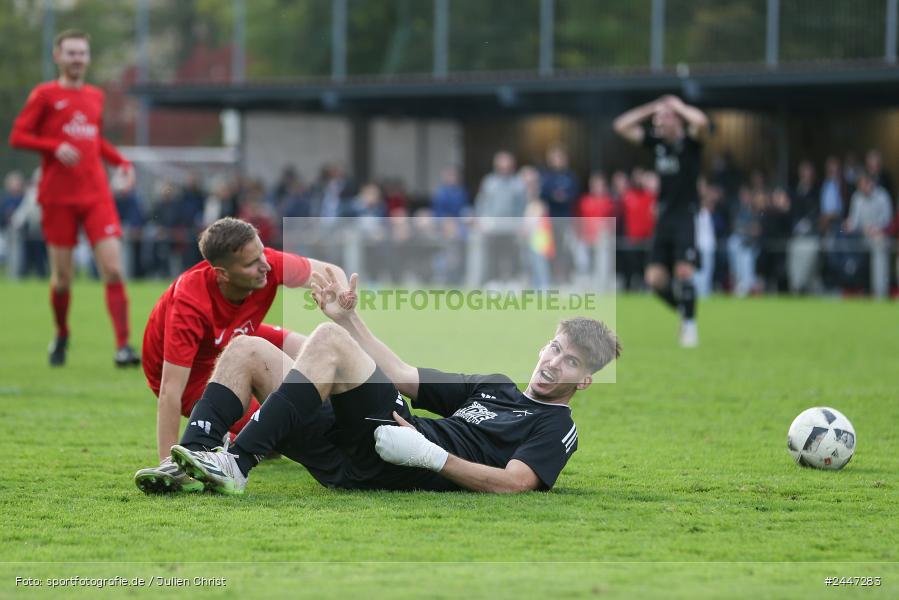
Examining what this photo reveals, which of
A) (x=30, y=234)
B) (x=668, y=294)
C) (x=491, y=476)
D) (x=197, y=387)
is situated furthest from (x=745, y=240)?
(x=491, y=476)

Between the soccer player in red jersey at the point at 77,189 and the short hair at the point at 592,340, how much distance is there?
20.8 ft

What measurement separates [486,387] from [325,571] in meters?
1.76

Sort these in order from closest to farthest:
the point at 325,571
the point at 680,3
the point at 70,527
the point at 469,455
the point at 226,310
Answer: the point at 325,571, the point at 70,527, the point at 469,455, the point at 226,310, the point at 680,3

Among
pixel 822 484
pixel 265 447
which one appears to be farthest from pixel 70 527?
pixel 822 484

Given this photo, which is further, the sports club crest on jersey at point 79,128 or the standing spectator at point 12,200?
the standing spectator at point 12,200

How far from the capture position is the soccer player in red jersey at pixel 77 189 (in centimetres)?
1143

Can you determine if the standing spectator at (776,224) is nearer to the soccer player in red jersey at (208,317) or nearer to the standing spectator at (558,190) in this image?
the standing spectator at (558,190)

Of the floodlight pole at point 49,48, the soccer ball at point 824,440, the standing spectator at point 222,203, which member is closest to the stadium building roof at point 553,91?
the standing spectator at point 222,203

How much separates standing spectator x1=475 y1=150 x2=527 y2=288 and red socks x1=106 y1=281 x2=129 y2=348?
13.6 m

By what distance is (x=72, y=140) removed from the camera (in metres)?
11.6

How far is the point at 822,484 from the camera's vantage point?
656cm

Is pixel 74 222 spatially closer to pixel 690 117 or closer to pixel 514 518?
pixel 690 117

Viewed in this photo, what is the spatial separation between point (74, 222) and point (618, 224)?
51.6 ft

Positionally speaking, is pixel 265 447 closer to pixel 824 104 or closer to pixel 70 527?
pixel 70 527
